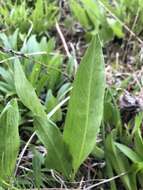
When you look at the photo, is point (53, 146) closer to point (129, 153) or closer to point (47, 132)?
point (47, 132)

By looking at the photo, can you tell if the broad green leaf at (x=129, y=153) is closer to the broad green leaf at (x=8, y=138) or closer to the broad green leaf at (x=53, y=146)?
the broad green leaf at (x=53, y=146)

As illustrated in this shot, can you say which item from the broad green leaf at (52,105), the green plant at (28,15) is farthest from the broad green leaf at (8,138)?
the green plant at (28,15)

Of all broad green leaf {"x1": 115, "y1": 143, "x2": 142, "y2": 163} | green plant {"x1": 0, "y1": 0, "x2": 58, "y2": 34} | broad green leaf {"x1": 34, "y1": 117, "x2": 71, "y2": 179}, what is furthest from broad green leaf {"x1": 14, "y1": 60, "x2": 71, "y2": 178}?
green plant {"x1": 0, "y1": 0, "x2": 58, "y2": 34}

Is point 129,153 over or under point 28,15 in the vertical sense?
under

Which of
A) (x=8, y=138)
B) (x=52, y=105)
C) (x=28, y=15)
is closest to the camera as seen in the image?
(x=8, y=138)

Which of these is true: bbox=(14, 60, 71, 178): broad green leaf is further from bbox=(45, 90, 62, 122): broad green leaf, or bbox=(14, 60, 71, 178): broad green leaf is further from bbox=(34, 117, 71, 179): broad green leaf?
bbox=(45, 90, 62, 122): broad green leaf

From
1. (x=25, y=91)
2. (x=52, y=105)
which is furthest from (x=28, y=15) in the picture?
(x=25, y=91)

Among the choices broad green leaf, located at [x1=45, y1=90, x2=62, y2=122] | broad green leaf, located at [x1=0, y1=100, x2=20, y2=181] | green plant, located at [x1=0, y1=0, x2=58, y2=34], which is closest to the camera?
broad green leaf, located at [x1=0, y1=100, x2=20, y2=181]
